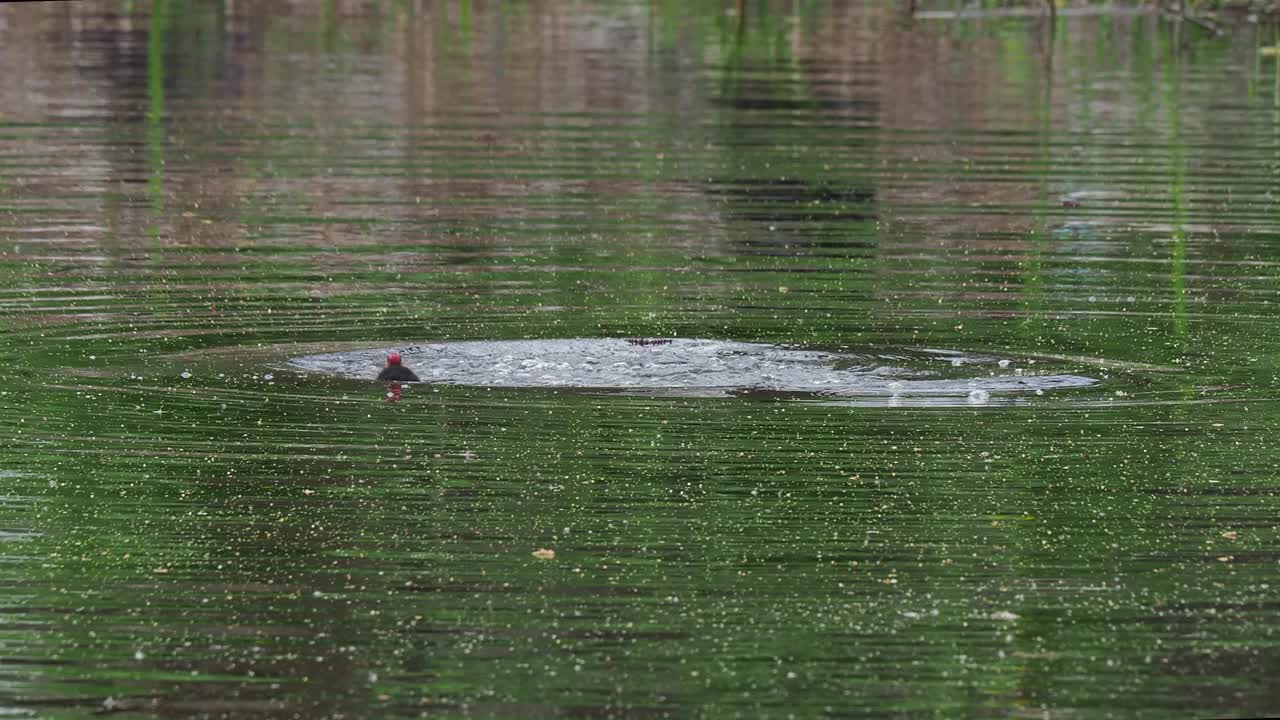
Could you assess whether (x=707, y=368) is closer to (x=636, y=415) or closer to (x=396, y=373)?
(x=636, y=415)

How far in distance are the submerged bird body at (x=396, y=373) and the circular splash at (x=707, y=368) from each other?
0.12 m

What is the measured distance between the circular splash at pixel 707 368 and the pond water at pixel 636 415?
45mm

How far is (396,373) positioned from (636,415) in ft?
4.63

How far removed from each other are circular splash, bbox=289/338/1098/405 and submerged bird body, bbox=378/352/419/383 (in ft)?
0.41

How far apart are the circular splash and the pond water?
0.04 m

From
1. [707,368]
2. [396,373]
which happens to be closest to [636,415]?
[707,368]

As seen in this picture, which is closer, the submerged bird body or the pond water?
the pond water

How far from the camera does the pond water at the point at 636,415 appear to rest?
786 cm

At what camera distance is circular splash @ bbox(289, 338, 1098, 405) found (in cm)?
1223

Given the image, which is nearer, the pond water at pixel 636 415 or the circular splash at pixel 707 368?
the pond water at pixel 636 415

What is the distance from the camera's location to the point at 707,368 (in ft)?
41.6

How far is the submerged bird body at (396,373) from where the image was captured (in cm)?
1216

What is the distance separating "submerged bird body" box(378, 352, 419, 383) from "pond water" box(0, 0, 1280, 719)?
12 centimetres

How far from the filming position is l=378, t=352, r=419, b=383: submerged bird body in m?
12.2
